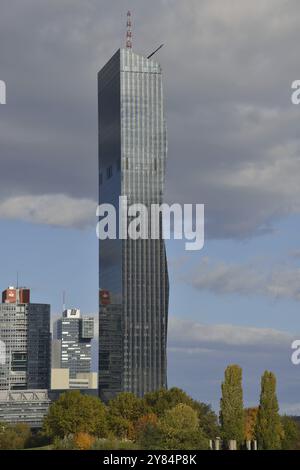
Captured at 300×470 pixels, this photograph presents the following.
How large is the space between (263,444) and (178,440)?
52.1 ft
